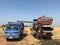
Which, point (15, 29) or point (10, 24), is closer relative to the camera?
point (15, 29)

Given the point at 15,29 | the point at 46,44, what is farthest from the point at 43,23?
the point at 46,44

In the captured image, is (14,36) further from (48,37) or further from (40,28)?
(48,37)

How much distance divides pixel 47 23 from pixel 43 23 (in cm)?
61

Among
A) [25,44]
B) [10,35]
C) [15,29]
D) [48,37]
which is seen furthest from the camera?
[48,37]

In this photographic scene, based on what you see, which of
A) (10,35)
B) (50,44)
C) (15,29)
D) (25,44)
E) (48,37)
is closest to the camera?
(50,44)

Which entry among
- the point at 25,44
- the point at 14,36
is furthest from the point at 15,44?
the point at 14,36

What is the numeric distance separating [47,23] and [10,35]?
5.90 metres

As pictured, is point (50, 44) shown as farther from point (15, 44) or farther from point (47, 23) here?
point (47, 23)

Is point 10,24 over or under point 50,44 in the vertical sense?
over

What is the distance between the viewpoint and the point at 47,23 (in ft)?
72.5

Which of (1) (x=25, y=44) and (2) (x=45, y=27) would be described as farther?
(2) (x=45, y=27)

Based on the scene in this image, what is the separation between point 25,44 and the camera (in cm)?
1797

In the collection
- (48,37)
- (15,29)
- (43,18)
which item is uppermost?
(43,18)

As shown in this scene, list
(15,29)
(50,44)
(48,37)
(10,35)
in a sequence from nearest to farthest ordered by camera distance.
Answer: (50,44) < (10,35) < (15,29) < (48,37)
